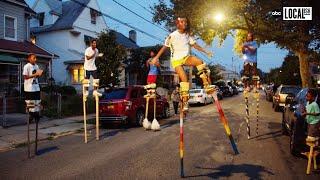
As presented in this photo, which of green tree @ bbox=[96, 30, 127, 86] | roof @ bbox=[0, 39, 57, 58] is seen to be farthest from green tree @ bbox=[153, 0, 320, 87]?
roof @ bbox=[0, 39, 57, 58]

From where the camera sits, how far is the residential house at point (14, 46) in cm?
2665

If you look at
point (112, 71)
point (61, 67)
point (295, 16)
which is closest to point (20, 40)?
point (112, 71)

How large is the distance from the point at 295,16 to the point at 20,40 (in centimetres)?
1797

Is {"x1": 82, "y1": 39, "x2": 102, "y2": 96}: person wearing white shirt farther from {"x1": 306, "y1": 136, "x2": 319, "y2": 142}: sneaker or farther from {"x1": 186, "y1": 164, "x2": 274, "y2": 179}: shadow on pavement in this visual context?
{"x1": 306, "y1": 136, "x2": 319, "y2": 142}: sneaker

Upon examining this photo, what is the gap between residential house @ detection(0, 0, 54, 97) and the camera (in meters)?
26.6

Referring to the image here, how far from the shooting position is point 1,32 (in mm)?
27859

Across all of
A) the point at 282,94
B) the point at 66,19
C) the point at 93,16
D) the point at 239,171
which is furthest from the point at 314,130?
the point at 93,16

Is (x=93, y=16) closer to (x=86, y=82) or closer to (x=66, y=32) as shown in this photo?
(x=66, y=32)

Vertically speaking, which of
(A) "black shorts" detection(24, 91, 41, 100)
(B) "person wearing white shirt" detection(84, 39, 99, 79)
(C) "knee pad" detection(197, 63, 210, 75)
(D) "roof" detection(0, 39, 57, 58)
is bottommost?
(A) "black shorts" detection(24, 91, 41, 100)

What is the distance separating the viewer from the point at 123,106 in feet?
55.0

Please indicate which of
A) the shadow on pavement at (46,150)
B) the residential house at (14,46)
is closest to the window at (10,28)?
the residential house at (14,46)

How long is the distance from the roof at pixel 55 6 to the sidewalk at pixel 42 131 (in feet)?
77.4

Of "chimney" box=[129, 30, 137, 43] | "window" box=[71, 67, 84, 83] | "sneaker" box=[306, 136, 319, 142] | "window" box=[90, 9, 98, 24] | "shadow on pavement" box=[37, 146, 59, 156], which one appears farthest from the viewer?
"chimney" box=[129, 30, 137, 43]

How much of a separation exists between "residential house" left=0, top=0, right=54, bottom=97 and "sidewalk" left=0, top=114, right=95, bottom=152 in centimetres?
759
